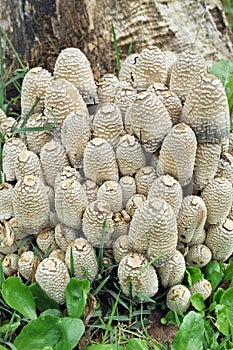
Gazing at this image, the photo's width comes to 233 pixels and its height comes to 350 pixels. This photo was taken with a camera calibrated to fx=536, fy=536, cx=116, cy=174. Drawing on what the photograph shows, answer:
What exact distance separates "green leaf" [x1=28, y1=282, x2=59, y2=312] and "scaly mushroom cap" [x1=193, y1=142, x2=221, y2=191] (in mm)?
674

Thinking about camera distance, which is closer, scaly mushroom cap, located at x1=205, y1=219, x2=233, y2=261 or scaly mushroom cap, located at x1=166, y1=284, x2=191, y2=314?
scaly mushroom cap, located at x1=166, y1=284, x2=191, y2=314

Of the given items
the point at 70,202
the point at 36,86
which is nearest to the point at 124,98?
the point at 36,86

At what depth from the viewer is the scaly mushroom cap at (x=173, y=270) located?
191 centimetres

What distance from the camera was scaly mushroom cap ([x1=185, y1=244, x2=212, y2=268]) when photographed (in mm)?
2041

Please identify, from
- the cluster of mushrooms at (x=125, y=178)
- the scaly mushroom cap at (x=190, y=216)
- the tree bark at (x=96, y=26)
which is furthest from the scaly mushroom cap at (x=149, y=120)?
the tree bark at (x=96, y=26)

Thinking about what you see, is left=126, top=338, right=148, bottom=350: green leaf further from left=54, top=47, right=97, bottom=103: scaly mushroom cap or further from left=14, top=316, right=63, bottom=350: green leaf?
left=54, top=47, right=97, bottom=103: scaly mushroom cap

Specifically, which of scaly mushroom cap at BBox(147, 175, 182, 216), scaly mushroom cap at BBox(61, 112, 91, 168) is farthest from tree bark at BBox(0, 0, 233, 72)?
scaly mushroom cap at BBox(147, 175, 182, 216)

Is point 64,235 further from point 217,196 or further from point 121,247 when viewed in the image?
point 217,196

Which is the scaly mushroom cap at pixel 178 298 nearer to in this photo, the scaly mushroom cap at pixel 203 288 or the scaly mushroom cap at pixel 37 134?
the scaly mushroom cap at pixel 203 288

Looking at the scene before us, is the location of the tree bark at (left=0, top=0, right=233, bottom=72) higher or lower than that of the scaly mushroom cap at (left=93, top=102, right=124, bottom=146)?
higher

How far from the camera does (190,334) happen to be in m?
1.79

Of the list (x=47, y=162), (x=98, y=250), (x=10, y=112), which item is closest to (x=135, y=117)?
(x=47, y=162)

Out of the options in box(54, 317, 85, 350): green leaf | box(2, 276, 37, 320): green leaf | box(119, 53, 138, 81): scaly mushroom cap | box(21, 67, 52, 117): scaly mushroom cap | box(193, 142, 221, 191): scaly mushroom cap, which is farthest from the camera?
box(119, 53, 138, 81): scaly mushroom cap

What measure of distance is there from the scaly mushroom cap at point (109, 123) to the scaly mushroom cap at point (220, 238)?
513mm
